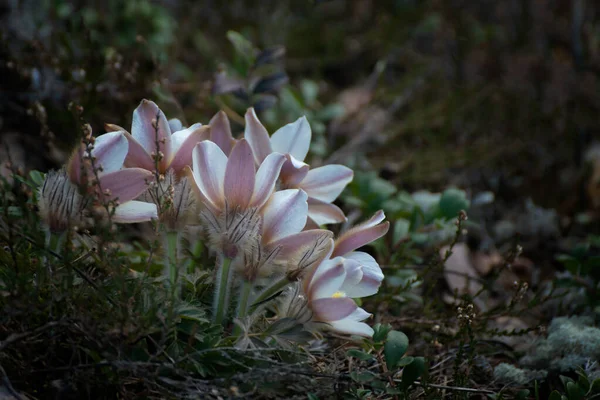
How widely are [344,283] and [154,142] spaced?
50cm

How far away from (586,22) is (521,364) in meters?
2.50

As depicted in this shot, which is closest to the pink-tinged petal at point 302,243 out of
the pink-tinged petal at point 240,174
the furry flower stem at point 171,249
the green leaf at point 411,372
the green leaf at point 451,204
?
the pink-tinged petal at point 240,174

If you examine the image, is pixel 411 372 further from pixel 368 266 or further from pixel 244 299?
pixel 244 299

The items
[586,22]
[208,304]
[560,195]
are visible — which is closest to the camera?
[208,304]

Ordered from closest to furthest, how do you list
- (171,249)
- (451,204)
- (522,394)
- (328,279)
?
(328,279) < (171,249) < (522,394) < (451,204)

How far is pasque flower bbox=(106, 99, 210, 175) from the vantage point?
4.41 feet

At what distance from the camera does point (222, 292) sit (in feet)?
4.42

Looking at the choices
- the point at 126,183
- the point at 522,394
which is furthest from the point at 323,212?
the point at 522,394

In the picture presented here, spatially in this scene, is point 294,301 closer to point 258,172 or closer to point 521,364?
point 258,172

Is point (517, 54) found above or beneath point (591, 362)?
above

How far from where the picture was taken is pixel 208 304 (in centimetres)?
145

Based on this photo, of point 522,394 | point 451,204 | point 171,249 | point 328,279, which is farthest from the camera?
point 451,204

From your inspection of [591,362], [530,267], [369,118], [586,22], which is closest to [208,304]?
[591,362]

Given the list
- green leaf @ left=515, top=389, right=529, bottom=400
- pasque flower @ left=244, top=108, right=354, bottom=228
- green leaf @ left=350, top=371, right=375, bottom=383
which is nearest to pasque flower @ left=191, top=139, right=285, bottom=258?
pasque flower @ left=244, top=108, right=354, bottom=228
